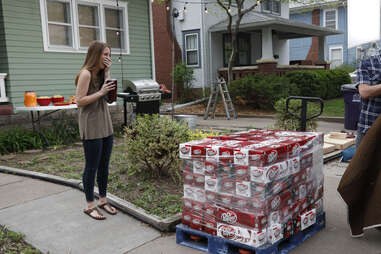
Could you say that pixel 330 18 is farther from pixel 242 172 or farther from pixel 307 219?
pixel 242 172

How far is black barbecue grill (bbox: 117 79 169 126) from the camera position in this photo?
8641 millimetres

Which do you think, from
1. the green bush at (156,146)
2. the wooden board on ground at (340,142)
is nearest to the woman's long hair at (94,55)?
the green bush at (156,146)

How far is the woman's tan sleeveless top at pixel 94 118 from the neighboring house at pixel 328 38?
23.7 metres

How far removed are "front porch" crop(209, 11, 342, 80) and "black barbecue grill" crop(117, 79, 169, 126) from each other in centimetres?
825

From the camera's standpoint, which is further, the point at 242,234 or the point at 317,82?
the point at 317,82

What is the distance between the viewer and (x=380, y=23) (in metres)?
3.79

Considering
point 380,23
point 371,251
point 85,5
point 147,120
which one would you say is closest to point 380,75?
point 380,23

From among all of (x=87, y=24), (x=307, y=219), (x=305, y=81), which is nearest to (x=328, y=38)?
(x=305, y=81)

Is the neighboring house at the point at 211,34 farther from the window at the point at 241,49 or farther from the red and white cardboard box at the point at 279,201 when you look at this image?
the red and white cardboard box at the point at 279,201

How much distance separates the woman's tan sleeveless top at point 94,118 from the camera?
389 centimetres

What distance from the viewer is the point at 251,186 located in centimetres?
307

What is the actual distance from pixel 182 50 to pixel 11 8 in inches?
432

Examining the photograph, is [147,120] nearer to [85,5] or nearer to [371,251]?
[371,251]

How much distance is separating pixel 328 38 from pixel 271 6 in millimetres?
7925
